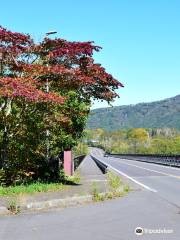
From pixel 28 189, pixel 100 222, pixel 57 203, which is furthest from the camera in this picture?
pixel 28 189

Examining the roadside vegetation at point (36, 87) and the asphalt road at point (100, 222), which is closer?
the asphalt road at point (100, 222)

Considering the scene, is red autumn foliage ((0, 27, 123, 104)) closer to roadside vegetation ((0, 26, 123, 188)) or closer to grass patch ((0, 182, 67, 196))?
roadside vegetation ((0, 26, 123, 188))

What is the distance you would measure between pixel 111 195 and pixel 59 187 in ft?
7.19

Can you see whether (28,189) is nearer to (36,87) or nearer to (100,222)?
(36,87)

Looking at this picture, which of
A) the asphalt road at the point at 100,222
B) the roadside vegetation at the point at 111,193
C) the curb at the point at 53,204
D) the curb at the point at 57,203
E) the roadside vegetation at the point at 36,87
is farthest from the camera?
Answer: the roadside vegetation at the point at 36,87

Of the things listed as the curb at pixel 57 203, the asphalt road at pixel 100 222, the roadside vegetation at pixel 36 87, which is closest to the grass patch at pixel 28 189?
the roadside vegetation at pixel 36 87

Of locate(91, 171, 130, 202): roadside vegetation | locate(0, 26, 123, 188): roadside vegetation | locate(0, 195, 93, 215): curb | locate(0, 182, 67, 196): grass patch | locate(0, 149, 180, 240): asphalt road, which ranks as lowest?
locate(0, 149, 180, 240): asphalt road

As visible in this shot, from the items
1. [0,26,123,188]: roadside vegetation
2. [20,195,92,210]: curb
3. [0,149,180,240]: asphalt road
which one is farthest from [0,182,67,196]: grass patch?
[0,149,180,240]: asphalt road

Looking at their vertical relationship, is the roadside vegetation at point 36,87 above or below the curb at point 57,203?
above

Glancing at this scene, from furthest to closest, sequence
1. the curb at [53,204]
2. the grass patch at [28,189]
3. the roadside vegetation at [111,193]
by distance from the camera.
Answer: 1. the grass patch at [28,189]
2. the roadside vegetation at [111,193]
3. the curb at [53,204]

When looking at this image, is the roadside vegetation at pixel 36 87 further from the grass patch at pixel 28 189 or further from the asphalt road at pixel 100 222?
the asphalt road at pixel 100 222

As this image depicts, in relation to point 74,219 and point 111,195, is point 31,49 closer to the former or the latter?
point 111,195

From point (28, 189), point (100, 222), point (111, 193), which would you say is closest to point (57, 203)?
point (28, 189)

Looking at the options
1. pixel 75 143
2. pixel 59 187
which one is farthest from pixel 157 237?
pixel 75 143
